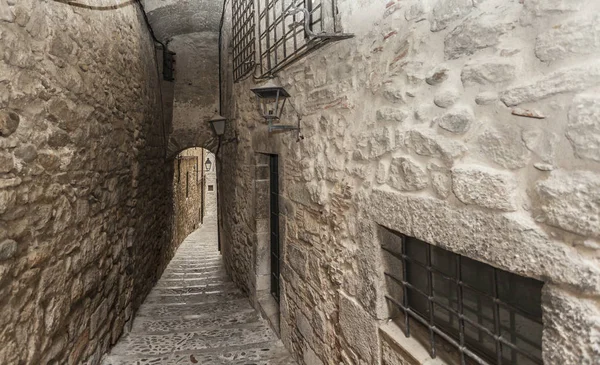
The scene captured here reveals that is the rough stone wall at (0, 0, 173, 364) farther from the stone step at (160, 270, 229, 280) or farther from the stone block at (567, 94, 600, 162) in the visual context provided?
the stone block at (567, 94, 600, 162)

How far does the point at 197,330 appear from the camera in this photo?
13.2 ft

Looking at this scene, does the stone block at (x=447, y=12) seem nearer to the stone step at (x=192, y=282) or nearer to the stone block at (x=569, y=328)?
the stone block at (x=569, y=328)

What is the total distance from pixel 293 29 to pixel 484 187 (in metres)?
2.05

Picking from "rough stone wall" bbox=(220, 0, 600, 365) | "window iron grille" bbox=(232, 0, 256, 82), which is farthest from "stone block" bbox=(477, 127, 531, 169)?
"window iron grille" bbox=(232, 0, 256, 82)

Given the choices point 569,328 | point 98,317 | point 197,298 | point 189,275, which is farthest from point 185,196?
point 569,328

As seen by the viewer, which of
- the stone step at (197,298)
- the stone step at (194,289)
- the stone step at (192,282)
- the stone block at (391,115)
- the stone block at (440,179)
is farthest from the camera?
the stone step at (192,282)

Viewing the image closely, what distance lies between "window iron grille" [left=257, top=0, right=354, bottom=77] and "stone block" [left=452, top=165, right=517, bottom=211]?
1.21 metres

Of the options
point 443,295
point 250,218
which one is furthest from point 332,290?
point 250,218

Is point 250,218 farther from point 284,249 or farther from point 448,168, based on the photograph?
point 448,168

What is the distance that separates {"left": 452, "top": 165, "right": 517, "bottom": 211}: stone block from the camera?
124 cm

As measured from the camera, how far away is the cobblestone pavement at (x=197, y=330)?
339 centimetres

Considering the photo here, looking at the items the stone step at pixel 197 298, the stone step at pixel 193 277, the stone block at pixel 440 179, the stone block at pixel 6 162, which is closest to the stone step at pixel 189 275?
the stone step at pixel 193 277

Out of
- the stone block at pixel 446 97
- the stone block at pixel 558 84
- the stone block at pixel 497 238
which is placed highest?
the stone block at pixel 446 97

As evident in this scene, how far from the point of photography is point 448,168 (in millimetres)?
1488
